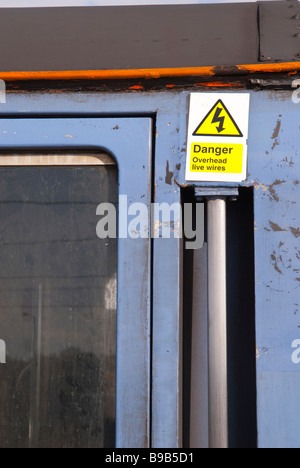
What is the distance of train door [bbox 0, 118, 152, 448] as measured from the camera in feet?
4.56

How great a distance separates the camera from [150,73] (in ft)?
4.75

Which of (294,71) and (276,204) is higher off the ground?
(294,71)

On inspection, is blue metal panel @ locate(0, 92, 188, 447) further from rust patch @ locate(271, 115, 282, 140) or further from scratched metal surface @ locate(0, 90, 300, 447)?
rust patch @ locate(271, 115, 282, 140)

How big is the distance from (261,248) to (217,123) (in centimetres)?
36

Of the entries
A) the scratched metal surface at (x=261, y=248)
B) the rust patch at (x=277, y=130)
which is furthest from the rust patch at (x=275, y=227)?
the rust patch at (x=277, y=130)

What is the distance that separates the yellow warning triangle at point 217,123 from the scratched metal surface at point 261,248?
0.16 feet

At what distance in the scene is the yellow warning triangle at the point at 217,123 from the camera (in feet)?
4.74

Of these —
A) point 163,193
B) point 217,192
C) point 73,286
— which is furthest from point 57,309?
point 217,192

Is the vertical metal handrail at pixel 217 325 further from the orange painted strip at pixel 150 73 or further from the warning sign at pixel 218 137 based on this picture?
the orange painted strip at pixel 150 73
